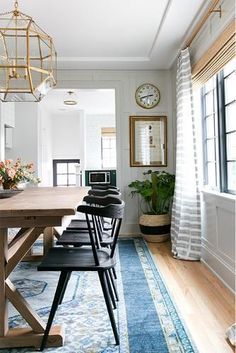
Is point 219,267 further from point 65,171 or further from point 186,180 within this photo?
point 65,171

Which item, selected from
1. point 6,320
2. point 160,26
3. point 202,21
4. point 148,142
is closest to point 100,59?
point 160,26

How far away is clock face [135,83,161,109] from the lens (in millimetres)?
4570

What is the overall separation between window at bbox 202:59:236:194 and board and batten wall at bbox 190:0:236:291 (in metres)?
0.18

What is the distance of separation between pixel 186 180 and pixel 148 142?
1.40 metres

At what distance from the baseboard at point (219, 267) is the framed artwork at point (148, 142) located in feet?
5.66

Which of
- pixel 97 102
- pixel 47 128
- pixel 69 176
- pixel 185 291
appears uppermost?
pixel 97 102

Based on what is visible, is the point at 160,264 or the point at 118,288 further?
the point at 160,264

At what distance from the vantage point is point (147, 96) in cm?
457

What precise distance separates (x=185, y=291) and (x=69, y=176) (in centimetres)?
626

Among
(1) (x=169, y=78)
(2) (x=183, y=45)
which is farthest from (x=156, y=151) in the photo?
(2) (x=183, y=45)

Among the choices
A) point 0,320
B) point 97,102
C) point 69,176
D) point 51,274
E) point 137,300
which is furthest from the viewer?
point 69,176

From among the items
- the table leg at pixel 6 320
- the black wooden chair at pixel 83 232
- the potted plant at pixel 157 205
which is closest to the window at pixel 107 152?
the potted plant at pixel 157 205

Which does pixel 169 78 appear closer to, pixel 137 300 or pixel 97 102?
pixel 97 102

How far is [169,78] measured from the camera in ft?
15.0
